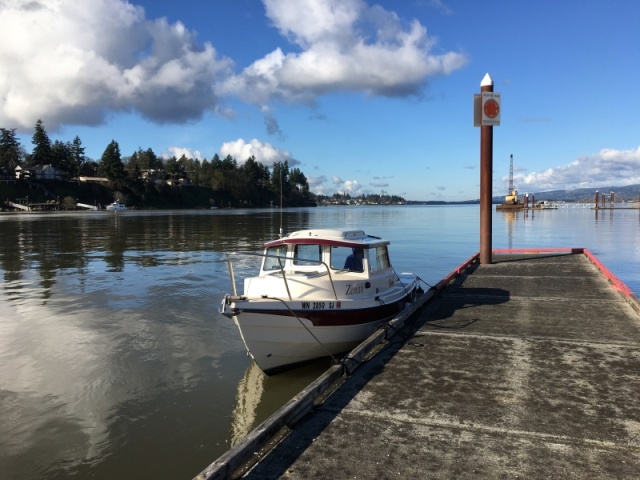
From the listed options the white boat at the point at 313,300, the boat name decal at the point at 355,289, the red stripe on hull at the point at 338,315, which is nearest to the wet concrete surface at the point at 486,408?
the red stripe on hull at the point at 338,315

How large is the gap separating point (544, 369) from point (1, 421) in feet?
32.2

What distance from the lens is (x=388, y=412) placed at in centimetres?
677

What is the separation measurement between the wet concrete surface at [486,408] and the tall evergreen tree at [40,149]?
183 meters

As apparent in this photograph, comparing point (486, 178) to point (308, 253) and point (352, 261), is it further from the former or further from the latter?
point (308, 253)

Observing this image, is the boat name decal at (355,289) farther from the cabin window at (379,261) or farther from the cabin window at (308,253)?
the cabin window at (308,253)

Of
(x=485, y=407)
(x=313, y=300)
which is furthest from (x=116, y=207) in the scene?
(x=485, y=407)

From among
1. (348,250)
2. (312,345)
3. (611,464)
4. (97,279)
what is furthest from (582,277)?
(97,279)

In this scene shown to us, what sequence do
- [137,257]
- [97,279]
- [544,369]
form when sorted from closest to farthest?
[544,369] → [97,279] → [137,257]

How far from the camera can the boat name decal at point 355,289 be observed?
1143 cm

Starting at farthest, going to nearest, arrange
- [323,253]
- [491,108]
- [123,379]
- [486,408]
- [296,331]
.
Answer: [491,108] → [323,253] → [123,379] → [296,331] → [486,408]

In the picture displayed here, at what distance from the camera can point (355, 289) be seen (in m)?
11.6

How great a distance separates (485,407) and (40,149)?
7410 inches

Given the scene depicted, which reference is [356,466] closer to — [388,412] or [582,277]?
[388,412]

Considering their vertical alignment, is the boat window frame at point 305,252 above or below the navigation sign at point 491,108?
below
